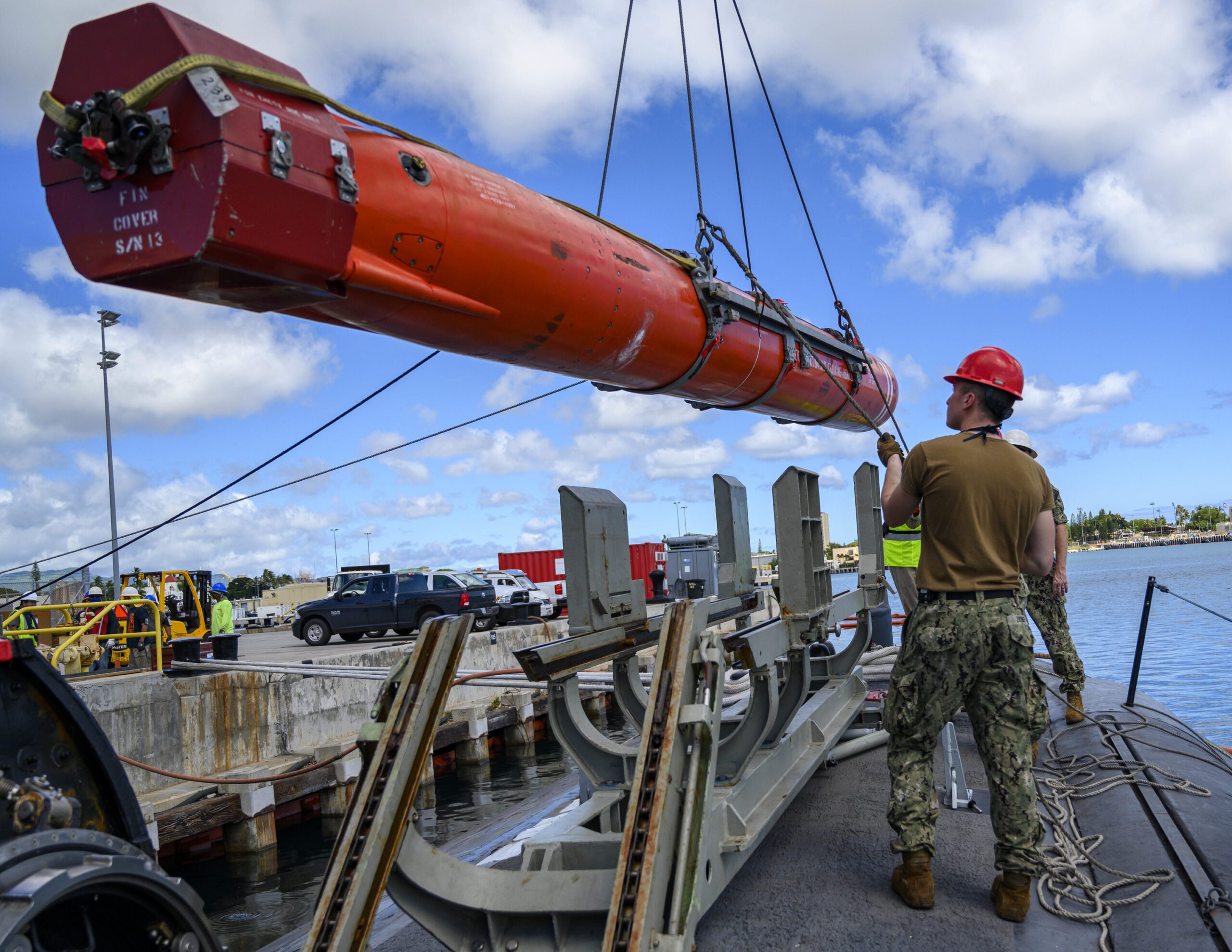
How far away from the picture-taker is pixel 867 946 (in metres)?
3.04

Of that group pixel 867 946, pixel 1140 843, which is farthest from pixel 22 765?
pixel 1140 843

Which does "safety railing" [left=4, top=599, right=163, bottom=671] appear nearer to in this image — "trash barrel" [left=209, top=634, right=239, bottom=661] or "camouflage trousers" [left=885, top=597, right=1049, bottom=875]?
"trash barrel" [left=209, top=634, right=239, bottom=661]

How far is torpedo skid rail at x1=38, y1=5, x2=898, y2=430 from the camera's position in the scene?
2.42 meters

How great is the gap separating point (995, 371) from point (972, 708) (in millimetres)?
1345

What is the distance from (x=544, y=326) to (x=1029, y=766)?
2.56 meters

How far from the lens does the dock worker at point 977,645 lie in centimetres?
331

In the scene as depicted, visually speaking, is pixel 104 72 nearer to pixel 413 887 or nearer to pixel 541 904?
pixel 413 887

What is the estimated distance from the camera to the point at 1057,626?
20.2 ft

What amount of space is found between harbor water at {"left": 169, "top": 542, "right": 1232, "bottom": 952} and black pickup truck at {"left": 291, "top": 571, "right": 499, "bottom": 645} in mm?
4171

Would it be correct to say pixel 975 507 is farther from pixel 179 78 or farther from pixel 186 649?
pixel 186 649

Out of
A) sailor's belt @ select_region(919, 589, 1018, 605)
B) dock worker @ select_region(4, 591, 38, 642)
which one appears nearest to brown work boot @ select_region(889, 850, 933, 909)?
sailor's belt @ select_region(919, 589, 1018, 605)

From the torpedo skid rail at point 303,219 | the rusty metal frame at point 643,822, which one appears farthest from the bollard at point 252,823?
the torpedo skid rail at point 303,219

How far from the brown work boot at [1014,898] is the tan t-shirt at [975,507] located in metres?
1.04

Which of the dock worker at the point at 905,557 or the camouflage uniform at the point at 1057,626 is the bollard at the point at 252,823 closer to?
the dock worker at the point at 905,557
